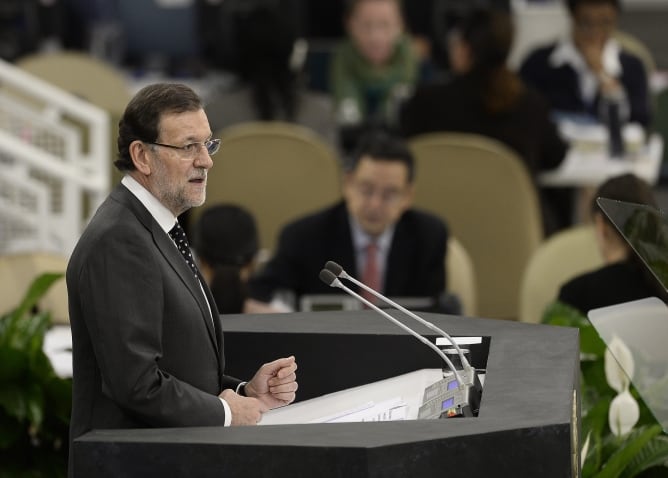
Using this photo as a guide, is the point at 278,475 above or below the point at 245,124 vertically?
below

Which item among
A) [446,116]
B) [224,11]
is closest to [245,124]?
[446,116]

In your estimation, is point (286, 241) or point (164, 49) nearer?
point (286, 241)

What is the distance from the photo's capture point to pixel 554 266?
4.26 meters

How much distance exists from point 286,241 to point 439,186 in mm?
1026

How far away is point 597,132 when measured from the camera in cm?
665

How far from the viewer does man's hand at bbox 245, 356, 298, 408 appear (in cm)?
221

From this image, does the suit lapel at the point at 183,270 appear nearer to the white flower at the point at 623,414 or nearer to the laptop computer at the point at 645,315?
the laptop computer at the point at 645,315

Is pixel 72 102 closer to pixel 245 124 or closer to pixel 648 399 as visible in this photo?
pixel 245 124

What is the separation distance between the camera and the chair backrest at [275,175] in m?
5.34

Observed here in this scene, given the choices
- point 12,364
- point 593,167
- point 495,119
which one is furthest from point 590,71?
point 12,364

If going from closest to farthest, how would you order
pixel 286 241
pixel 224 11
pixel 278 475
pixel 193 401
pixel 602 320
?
pixel 278 475, pixel 193 401, pixel 602 320, pixel 286 241, pixel 224 11

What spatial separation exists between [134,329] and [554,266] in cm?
240

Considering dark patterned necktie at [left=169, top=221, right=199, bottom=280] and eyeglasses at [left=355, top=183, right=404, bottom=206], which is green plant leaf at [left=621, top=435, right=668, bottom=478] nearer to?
dark patterned necktie at [left=169, top=221, right=199, bottom=280]

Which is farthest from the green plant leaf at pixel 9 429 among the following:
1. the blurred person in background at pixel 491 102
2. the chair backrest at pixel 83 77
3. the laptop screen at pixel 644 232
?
the chair backrest at pixel 83 77
